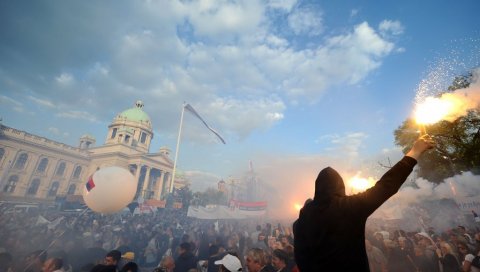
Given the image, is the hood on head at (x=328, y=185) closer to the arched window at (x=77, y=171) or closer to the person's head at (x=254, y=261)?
the person's head at (x=254, y=261)

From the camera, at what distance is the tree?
2103cm

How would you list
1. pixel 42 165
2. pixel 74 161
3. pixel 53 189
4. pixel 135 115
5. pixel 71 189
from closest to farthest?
pixel 42 165 < pixel 53 189 < pixel 71 189 < pixel 74 161 < pixel 135 115

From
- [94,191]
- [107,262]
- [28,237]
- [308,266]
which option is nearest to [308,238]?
[308,266]

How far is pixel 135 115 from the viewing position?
73.3 meters

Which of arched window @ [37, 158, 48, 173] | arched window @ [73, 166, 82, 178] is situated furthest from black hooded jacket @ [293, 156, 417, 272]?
arched window @ [73, 166, 82, 178]

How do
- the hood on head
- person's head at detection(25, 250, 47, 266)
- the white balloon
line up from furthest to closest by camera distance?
1. the white balloon
2. person's head at detection(25, 250, 47, 266)
3. the hood on head

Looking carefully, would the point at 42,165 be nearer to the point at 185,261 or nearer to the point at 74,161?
the point at 74,161

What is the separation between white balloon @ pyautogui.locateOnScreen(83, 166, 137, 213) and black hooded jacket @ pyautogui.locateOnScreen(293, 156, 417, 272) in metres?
5.80

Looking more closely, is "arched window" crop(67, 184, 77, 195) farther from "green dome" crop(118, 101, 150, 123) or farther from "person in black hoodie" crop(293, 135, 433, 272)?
"person in black hoodie" crop(293, 135, 433, 272)

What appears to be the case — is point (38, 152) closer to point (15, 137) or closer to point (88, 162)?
point (15, 137)

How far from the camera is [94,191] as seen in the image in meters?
6.30

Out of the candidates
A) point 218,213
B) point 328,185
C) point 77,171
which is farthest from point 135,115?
point 328,185

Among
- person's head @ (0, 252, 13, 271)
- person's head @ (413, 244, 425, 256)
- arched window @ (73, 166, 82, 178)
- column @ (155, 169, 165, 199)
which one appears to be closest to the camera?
person's head @ (0, 252, 13, 271)

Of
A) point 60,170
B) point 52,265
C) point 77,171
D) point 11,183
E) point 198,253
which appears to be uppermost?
point 77,171
